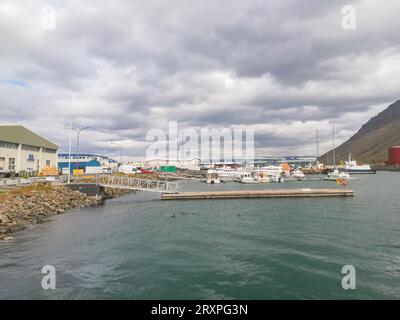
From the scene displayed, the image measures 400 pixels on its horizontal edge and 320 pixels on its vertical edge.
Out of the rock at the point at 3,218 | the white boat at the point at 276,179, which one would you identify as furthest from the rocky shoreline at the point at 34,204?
the white boat at the point at 276,179

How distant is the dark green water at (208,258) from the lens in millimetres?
12094

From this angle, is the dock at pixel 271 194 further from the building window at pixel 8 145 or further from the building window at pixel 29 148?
the building window at pixel 29 148

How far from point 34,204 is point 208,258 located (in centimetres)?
2909

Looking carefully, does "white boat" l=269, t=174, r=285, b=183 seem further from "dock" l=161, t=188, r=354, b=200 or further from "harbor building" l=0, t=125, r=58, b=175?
"harbor building" l=0, t=125, r=58, b=175

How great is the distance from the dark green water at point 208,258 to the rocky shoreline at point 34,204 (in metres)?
2.82

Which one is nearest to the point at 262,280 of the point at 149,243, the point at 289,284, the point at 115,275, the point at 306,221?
the point at 289,284

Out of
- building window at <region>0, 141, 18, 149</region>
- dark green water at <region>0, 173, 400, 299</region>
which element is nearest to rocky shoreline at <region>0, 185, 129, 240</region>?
dark green water at <region>0, 173, 400, 299</region>

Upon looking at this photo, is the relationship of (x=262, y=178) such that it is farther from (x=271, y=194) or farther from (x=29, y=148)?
(x=29, y=148)

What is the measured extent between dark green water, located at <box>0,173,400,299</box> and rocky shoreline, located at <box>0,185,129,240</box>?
2.82m

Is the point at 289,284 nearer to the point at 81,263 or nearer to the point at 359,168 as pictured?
the point at 81,263

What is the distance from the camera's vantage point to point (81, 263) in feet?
52.1

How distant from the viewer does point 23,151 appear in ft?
224

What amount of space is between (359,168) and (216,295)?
498ft

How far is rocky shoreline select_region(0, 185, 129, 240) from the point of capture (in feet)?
86.7
